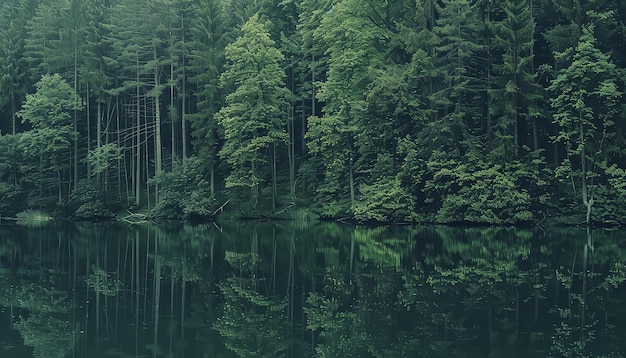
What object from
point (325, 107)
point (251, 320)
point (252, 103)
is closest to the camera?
point (251, 320)

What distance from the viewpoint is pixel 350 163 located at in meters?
38.7

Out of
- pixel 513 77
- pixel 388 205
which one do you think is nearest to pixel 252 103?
pixel 388 205

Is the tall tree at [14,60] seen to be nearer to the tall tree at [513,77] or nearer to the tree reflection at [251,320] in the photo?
the tall tree at [513,77]

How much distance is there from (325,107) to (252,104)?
490cm

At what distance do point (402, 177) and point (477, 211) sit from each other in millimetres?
4298

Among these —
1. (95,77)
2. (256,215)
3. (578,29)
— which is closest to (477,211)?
(578,29)

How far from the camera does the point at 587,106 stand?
104 ft

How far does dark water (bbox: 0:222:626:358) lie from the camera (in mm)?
9680

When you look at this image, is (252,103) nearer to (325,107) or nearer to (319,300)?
(325,107)

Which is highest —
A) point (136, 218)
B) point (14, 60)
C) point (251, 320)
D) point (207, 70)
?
point (14, 60)

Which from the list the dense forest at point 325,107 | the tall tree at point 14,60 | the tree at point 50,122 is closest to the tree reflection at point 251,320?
the dense forest at point 325,107

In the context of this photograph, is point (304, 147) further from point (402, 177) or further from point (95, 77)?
point (95, 77)

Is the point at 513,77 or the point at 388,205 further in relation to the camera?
the point at 388,205

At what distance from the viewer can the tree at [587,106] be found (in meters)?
31.0
